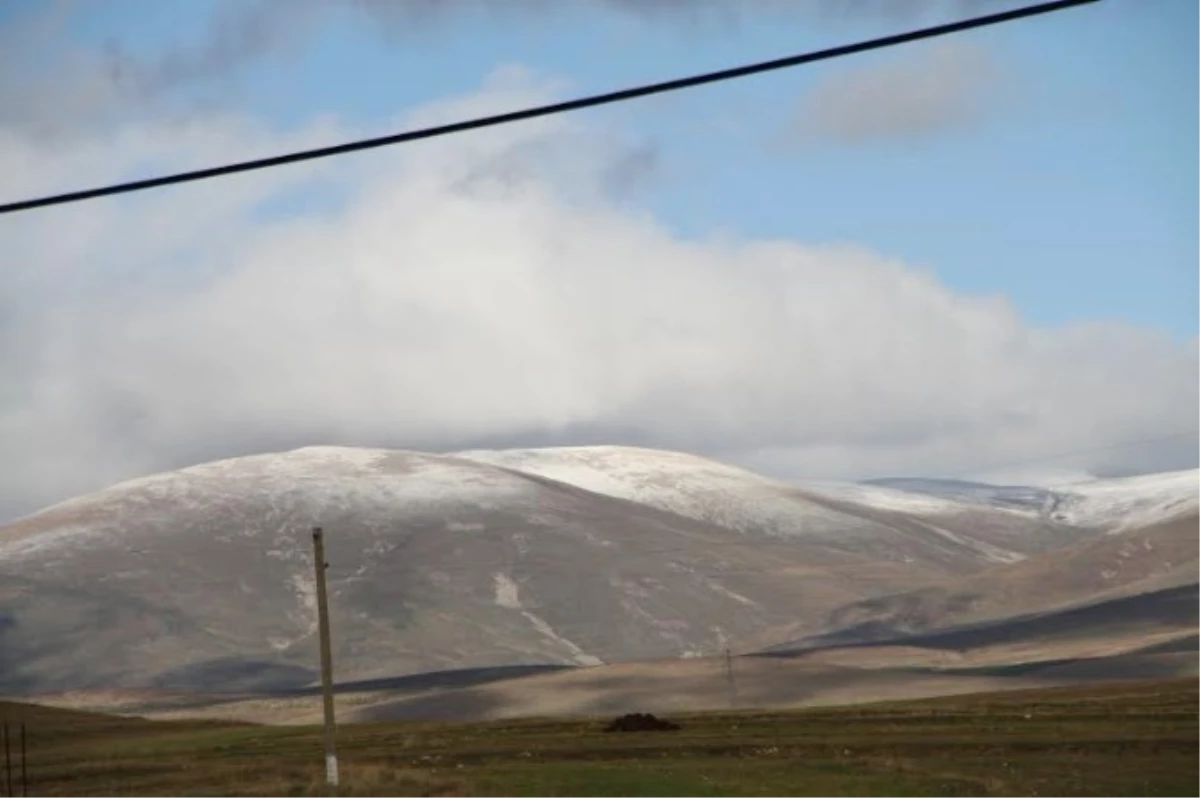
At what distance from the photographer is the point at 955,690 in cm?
15775

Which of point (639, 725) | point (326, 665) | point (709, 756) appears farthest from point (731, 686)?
point (326, 665)

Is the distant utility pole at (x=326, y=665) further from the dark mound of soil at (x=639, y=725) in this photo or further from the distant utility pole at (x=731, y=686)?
the distant utility pole at (x=731, y=686)

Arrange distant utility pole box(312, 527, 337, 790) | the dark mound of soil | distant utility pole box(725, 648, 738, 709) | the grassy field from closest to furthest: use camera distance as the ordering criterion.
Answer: distant utility pole box(312, 527, 337, 790) < the grassy field < the dark mound of soil < distant utility pole box(725, 648, 738, 709)

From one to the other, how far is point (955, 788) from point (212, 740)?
5179 cm

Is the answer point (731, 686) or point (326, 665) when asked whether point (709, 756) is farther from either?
point (731, 686)

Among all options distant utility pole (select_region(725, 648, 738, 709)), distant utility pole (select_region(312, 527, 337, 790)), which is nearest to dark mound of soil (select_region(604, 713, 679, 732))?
distant utility pole (select_region(312, 527, 337, 790))

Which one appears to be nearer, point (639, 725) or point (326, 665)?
point (326, 665)

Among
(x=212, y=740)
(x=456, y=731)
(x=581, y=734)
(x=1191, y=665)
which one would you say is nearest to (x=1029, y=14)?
(x=581, y=734)

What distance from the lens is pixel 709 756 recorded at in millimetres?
64562

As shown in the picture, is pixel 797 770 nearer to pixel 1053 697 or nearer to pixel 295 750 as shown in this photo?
pixel 295 750

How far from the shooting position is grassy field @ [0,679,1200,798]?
5222 centimetres

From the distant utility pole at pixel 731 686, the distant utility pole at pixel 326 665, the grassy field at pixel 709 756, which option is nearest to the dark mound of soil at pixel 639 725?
the grassy field at pixel 709 756

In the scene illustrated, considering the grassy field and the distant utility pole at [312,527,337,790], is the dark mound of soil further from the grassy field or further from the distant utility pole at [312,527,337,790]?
the distant utility pole at [312,527,337,790]

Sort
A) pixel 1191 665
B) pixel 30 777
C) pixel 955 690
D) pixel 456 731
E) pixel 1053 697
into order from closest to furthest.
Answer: pixel 30 777, pixel 456 731, pixel 1053 697, pixel 955 690, pixel 1191 665
